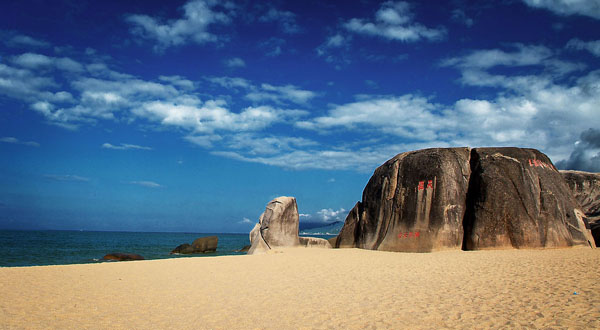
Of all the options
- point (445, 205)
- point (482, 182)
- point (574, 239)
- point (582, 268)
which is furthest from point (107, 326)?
point (574, 239)

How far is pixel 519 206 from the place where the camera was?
55.0ft

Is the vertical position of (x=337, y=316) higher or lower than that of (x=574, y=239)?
lower

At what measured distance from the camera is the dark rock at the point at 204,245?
117 feet

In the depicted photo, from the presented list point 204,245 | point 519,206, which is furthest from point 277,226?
point 204,245

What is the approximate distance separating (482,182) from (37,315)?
1714 cm

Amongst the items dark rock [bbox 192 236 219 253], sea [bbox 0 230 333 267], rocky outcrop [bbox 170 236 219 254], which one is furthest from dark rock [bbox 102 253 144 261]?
dark rock [bbox 192 236 219 253]

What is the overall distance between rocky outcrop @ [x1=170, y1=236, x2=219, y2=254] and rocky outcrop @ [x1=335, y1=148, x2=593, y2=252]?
2086 centimetres

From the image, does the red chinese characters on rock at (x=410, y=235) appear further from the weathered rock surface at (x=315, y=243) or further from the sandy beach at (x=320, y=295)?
the weathered rock surface at (x=315, y=243)

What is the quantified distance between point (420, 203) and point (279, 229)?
905 centimetres

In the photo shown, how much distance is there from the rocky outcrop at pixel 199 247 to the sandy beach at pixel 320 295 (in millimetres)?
21480

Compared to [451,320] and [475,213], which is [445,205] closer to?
[475,213]

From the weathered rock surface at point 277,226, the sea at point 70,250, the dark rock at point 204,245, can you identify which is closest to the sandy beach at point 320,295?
the weathered rock surface at point 277,226

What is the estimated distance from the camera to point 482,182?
17.6 metres

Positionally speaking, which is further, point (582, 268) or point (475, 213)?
point (475, 213)
